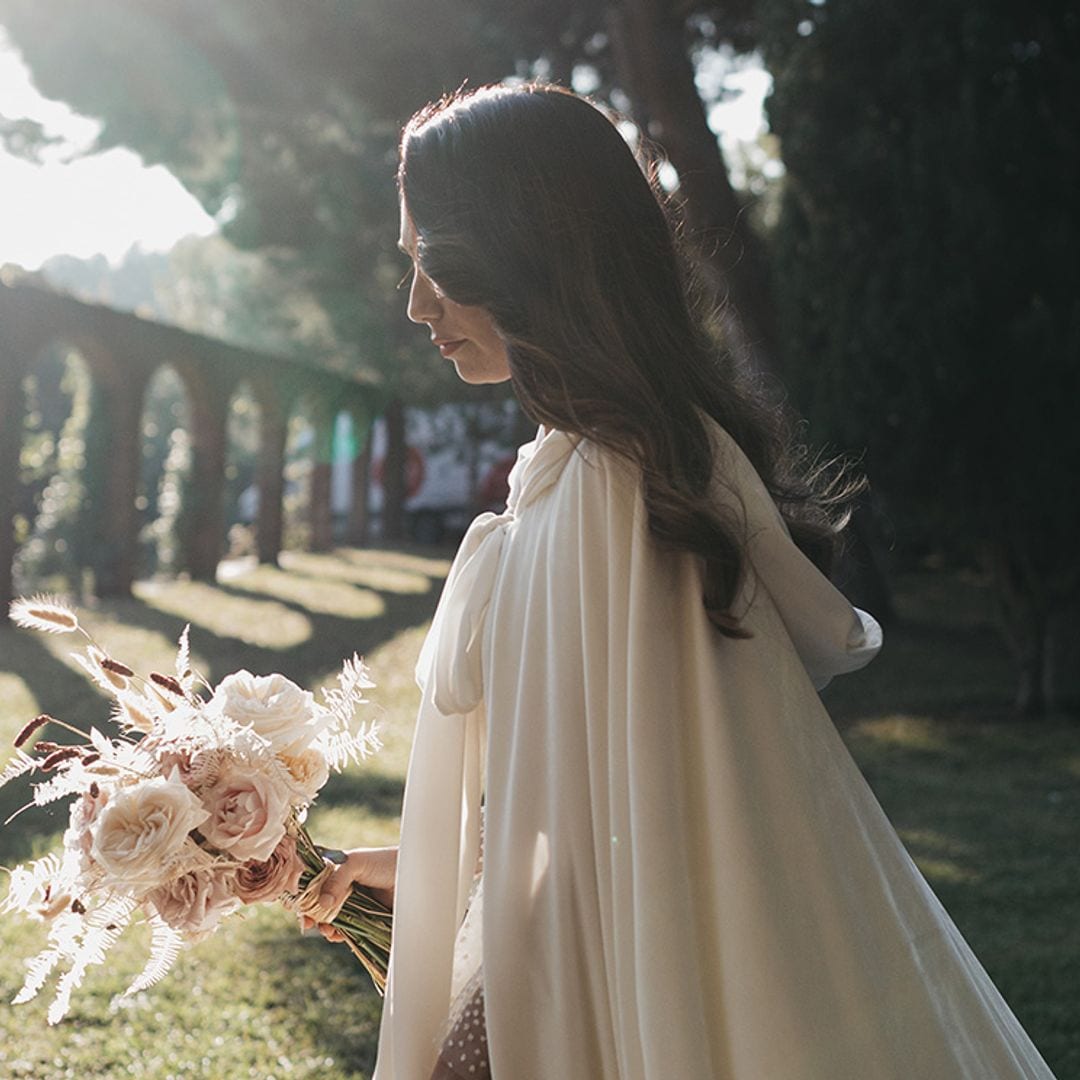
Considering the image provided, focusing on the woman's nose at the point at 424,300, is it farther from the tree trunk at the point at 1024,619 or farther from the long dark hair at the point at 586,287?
the tree trunk at the point at 1024,619

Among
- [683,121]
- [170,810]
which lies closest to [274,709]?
[170,810]

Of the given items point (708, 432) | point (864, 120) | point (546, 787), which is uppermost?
point (864, 120)

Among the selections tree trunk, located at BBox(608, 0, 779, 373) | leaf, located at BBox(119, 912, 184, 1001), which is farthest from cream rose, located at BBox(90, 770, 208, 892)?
tree trunk, located at BBox(608, 0, 779, 373)

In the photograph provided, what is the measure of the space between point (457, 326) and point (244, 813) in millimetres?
706

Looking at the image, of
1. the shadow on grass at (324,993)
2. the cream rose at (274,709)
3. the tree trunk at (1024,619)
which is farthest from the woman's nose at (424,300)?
the tree trunk at (1024,619)

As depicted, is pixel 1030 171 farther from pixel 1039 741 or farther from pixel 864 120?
pixel 1039 741

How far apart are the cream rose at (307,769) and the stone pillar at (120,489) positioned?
1235 cm

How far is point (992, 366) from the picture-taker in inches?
338

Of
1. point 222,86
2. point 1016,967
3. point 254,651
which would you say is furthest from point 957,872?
point 222,86

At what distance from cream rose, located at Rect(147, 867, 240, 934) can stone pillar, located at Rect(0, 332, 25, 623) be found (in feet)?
34.3

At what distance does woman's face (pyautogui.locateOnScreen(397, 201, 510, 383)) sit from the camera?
1849mm

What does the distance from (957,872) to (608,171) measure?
480 cm

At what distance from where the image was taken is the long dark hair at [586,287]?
166cm

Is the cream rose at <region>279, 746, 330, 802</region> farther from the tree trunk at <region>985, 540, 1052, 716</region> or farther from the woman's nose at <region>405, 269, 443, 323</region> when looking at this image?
the tree trunk at <region>985, 540, 1052, 716</region>
